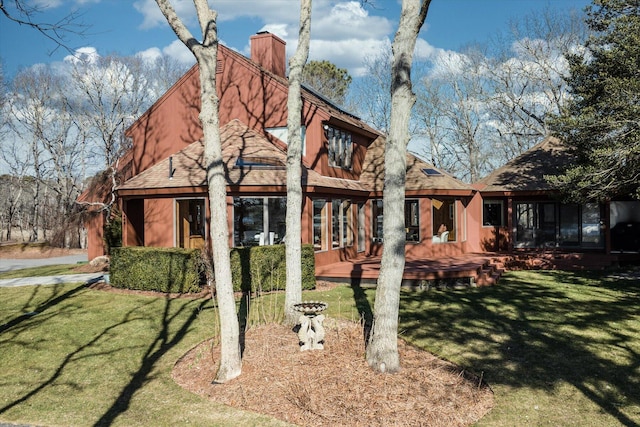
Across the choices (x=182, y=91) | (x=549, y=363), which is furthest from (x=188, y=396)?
(x=182, y=91)

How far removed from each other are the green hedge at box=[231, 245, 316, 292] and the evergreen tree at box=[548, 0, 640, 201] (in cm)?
875

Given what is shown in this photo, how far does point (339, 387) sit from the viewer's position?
568cm

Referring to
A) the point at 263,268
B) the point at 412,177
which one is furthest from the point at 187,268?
the point at 412,177

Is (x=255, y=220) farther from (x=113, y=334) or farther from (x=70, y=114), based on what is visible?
(x=70, y=114)

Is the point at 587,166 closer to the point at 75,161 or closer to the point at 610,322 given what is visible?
the point at 610,322

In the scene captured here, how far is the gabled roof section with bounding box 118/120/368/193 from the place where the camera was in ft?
44.1

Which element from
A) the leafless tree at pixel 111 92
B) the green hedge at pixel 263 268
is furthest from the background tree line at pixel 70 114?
the green hedge at pixel 263 268

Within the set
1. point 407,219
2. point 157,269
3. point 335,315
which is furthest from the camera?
point 407,219

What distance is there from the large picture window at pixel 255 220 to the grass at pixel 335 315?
2777mm

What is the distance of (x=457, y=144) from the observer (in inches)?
1396

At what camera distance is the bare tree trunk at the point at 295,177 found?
339 inches

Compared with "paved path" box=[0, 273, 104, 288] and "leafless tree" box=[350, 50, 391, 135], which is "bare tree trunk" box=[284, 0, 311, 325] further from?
"leafless tree" box=[350, 50, 391, 135]

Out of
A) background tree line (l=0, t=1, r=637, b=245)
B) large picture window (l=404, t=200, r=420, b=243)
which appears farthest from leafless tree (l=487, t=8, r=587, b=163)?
large picture window (l=404, t=200, r=420, b=243)

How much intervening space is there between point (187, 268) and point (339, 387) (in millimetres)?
6906
